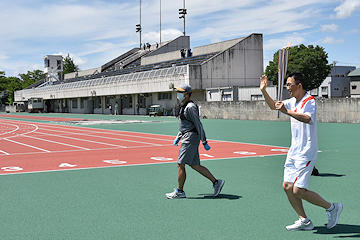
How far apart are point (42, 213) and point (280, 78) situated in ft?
12.6

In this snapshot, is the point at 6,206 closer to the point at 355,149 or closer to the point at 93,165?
the point at 93,165

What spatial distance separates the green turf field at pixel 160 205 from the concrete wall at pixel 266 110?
1837cm

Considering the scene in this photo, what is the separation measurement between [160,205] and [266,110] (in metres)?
28.3

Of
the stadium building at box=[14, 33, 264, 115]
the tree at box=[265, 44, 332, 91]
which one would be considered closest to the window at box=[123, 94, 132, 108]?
the stadium building at box=[14, 33, 264, 115]

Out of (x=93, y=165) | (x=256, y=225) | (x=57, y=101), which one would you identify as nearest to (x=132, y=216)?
(x=256, y=225)

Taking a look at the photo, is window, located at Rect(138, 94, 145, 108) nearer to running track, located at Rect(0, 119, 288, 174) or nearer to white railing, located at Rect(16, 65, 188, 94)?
white railing, located at Rect(16, 65, 188, 94)

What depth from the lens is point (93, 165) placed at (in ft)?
37.7

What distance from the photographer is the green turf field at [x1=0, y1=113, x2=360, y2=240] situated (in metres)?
5.38

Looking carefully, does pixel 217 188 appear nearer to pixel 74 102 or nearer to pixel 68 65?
pixel 74 102

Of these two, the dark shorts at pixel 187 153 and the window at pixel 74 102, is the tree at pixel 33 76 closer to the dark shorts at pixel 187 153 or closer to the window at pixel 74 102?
the window at pixel 74 102

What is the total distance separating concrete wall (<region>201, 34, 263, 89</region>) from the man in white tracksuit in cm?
4382

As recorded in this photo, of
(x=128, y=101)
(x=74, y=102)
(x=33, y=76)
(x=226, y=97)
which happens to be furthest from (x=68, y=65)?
(x=226, y=97)

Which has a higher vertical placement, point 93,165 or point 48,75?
point 48,75

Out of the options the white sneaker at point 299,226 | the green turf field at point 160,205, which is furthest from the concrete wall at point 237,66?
the white sneaker at point 299,226
